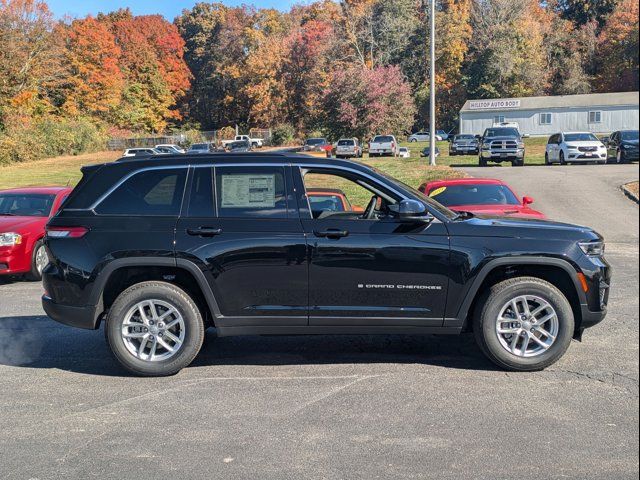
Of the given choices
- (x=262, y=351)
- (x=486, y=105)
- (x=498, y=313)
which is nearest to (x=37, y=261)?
(x=262, y=351)

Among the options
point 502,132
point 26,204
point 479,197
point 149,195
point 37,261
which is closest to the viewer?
point 149,195

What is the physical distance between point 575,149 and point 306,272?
25969 mm

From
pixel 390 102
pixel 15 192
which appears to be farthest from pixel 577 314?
pixel 390 102

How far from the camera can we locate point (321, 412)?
4859mm

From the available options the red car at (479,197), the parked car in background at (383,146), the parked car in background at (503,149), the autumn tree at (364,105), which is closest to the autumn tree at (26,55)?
the autumn tree at (364,105)

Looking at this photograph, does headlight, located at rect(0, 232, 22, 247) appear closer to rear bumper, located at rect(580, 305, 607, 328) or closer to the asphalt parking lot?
the asphalt parking lot

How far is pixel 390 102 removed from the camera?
5725 cm

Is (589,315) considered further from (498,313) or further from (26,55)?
(26,55)

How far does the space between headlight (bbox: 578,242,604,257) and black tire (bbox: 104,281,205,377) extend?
11.2ft

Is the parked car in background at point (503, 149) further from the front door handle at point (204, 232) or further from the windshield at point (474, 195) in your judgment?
the front door handle at point (204, 232)

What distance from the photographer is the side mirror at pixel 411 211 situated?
18.0 ft

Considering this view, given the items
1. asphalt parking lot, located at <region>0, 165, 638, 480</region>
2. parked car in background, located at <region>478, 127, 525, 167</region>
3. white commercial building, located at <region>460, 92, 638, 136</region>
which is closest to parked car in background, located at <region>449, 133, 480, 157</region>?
white commercial building, located at <region>460, 92, 638, 136</region>

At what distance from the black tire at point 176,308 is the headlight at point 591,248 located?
11.2 feet

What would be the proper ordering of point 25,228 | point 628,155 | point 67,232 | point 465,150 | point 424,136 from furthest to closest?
1. point 424,136
2. point 465,150
3. point 628,155
4. point 25,228
5. point 67,232
